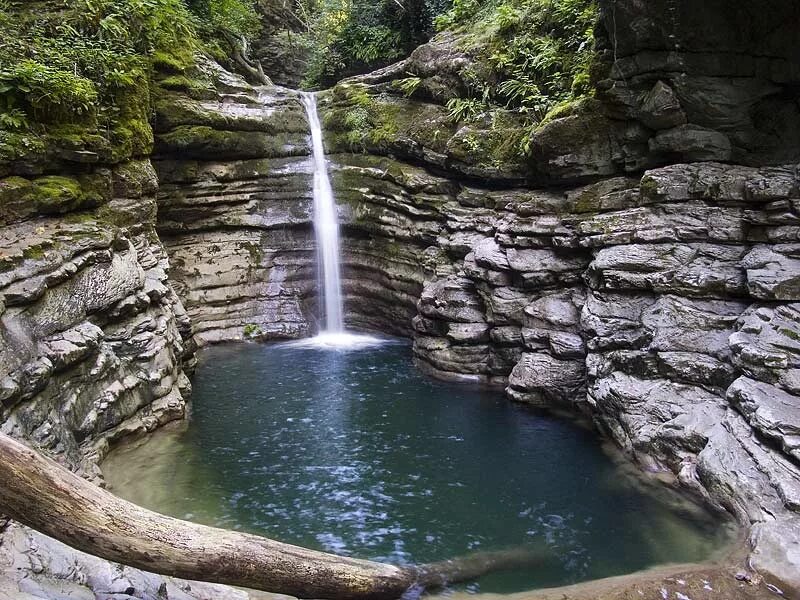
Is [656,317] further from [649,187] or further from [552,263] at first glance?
[552,263]

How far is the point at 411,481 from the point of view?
8.31 metres

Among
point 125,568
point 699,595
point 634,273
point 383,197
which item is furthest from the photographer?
point 383,197

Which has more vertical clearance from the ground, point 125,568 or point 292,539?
point 125,568

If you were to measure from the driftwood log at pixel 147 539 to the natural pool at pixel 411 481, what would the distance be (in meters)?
1.84

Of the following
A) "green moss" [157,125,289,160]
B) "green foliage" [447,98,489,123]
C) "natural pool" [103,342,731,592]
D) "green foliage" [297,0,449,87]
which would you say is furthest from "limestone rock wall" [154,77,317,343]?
"green foliage" [447,98,489,123]

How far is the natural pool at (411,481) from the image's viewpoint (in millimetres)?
6781

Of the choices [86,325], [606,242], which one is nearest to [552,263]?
[606,242]

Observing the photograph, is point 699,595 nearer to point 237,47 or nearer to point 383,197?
point 383,197

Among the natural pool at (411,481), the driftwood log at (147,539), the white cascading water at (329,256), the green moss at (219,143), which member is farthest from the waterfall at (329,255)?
the driftwood log at (147,539)

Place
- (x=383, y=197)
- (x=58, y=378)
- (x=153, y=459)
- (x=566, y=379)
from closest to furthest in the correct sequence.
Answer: (x=58, y=378)
(x=153, y=459)
(x=566, y=379)
(x=383, y=197)

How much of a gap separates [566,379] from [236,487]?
233 inches

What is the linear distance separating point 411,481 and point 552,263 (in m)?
5.27

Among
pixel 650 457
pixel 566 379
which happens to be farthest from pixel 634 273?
pixel 650 457

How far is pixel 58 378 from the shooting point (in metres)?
7.52
